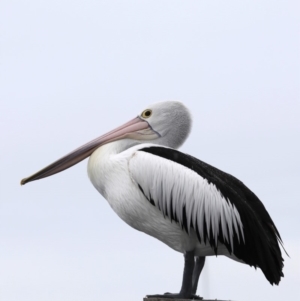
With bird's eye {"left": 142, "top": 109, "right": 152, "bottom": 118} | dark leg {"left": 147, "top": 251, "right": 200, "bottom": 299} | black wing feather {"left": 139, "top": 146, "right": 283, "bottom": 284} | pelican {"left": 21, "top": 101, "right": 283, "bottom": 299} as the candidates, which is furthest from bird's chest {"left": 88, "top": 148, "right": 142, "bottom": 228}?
bird's eye {"left": 142, "top": 109, "right": 152, "bottom": 118}

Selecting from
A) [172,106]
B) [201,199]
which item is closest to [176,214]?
[201,199]

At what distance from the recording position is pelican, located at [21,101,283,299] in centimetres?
1500

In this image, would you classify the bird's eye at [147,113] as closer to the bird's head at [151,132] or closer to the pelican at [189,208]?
the bird's head at [151,132]

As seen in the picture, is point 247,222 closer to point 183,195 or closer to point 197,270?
point 183,195

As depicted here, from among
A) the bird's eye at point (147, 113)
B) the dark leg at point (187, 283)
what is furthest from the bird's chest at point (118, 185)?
the bird's eye at point (147, 113)

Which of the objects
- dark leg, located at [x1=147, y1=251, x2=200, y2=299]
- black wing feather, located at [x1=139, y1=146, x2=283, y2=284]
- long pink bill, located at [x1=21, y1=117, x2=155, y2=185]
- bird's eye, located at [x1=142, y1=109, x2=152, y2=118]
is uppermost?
bird's eye, located at [x1=142, y1=109, x2=152, y2=118]

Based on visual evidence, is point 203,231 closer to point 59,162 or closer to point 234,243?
point 234,243

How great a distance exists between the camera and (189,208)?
15.2 metres

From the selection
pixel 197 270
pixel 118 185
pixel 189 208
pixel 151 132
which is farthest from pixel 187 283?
pixel 151 132

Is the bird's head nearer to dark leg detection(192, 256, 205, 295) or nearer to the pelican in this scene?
the pelican

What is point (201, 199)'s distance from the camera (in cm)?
1520

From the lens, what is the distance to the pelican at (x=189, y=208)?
49.2 ft

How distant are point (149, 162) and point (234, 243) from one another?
1.14 m

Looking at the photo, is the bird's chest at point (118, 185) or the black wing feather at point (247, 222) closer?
the black wing feather at point (247, 222)
